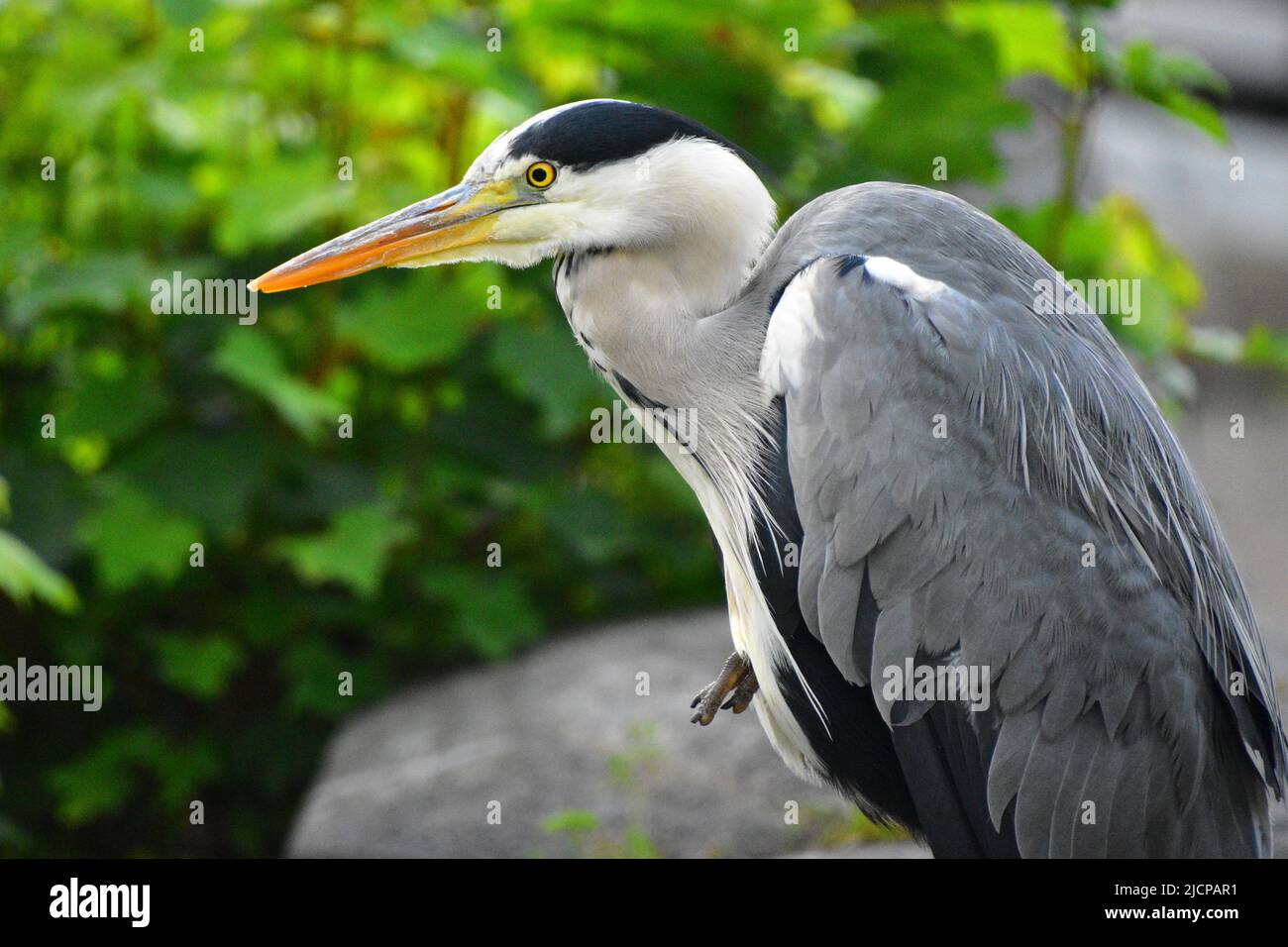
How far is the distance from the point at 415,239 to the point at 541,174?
244mm

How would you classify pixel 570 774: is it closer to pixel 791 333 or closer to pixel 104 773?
pixel 104 773

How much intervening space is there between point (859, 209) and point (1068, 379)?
1.46 feet

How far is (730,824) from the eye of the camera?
12.4 ft

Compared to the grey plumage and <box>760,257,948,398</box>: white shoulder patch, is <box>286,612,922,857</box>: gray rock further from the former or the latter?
<box>760,257,948,398</box>: white shoulder patch

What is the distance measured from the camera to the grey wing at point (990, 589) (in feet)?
7.47

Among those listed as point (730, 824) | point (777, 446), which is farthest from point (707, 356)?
point (730, 824)

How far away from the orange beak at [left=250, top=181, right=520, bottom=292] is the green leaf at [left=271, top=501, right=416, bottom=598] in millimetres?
1540

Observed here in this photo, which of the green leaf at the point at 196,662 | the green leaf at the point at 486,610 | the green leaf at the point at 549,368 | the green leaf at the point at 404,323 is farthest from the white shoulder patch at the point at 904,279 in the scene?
the green leaf at the point at 196,662

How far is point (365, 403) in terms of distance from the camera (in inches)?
177

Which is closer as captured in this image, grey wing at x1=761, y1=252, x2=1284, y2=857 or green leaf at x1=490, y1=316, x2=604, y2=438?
grey wing at x1=761, y1=252, x2=1284, y2=857

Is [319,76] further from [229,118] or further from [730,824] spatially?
[730,824]

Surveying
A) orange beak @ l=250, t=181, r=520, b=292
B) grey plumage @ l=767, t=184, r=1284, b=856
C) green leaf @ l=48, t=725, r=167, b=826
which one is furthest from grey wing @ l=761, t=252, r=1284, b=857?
green leaf @ l=48, t=725, r=167, b=826

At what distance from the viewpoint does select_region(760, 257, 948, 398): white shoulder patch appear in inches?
91.0
